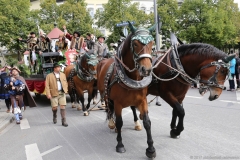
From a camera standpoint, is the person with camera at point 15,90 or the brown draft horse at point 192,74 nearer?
the brown draft horse at point 192,74

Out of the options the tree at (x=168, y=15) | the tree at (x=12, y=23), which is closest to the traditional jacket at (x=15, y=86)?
the tree at (x=12, y=23)

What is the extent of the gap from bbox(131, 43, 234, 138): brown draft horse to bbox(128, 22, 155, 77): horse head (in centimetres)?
96

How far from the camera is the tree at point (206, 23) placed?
92.3ft

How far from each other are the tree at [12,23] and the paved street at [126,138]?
2100 centimetres

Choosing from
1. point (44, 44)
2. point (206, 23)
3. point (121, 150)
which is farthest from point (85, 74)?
point (206, 23)

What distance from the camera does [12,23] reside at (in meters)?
24.9

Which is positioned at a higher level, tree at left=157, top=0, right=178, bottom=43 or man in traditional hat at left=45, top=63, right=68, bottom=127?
tree at left=157, top=0, right=178, bottom=43

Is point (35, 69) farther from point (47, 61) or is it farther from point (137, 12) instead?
point (137, 12)

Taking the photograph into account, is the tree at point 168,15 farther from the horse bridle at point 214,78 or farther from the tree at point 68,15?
the horse bridle at point 214,78

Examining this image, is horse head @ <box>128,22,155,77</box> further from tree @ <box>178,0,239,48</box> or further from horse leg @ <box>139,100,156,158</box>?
tree @ <box>178,0,239,48</box>

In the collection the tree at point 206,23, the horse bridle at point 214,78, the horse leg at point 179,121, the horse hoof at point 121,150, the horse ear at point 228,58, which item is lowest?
the horse hoof at point 121,150

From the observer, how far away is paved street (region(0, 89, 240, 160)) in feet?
12.9

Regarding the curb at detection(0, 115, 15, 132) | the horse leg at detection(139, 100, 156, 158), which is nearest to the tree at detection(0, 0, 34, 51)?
the curb at detection(0, 115, 15, 132)

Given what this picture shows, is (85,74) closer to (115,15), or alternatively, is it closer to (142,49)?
(142,49)
